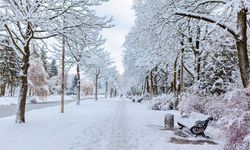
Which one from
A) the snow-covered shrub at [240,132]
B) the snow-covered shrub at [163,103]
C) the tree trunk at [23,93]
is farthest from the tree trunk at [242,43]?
the snow-covered shrub at [163,103]

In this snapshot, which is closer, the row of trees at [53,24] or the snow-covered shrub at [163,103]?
the row of trees at [53,24]

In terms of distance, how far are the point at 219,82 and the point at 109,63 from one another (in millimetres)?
46708

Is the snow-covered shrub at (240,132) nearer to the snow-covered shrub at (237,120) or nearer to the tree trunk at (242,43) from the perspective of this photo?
the snow-covered shrub at (237,120)

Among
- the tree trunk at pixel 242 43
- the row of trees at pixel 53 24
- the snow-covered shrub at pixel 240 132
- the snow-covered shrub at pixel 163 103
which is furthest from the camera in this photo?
the snow-covered shrub at pixel 163 103

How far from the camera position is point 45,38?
14.0 m

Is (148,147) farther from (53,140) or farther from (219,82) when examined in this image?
(219,82)

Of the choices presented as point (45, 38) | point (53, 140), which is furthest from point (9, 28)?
point (53, 140)

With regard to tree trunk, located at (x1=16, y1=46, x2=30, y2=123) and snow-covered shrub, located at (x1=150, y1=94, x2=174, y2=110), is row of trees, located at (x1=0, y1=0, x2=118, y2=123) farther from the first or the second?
snow-covered shrub, located at (x1=150, y1=94, x2=174, y2=110)

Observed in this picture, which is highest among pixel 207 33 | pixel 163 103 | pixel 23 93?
pixel 207 33

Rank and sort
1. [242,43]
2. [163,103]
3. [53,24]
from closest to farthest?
[242,43], [53,24], [163,103]

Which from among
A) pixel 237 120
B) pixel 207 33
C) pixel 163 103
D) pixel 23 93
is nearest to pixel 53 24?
pixel 23 93

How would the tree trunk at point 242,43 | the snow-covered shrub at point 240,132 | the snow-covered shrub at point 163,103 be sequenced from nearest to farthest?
the snow-covered shrub at point 240,132
the tree trunk at point 242,43
the snow-covered shrub at point 163,103

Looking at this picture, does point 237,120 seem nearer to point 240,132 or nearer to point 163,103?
point 240,132

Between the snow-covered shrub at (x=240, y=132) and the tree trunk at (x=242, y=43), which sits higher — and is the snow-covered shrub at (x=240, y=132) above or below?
below
